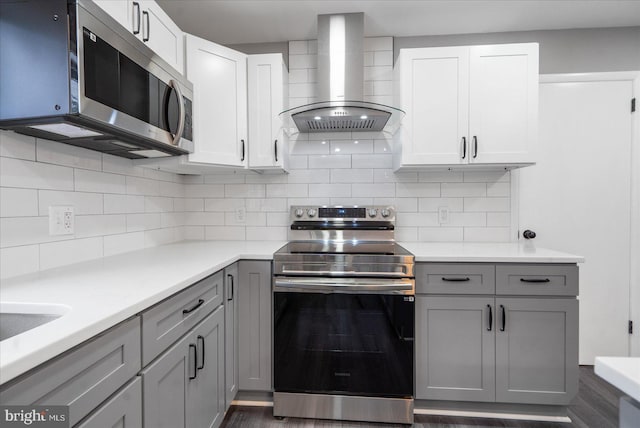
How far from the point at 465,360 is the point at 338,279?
83cm

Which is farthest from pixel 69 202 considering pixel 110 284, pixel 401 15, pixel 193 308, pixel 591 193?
pixel 591 193

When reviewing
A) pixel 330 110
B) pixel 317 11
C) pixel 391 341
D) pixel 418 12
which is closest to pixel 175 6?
pixel 317 11

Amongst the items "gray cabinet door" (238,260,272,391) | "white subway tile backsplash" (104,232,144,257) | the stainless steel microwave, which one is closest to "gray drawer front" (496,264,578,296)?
"gray cabinet door" (238,260,272,391)

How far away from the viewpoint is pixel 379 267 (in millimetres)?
1679

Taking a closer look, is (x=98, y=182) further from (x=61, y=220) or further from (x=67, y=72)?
(x=67, y=72)

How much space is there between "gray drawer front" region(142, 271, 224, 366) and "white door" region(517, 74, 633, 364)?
2.19 meters

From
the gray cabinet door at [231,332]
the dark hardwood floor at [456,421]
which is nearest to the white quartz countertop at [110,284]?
the gray cabinet door at [231,332]

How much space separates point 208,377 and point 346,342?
2.34 ft

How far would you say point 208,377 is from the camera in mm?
1396

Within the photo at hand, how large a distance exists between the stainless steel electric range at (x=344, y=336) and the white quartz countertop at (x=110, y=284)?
22cm

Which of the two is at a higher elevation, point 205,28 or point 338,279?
point 205,28

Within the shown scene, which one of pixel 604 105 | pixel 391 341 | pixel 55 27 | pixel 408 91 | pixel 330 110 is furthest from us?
pixel 604 105

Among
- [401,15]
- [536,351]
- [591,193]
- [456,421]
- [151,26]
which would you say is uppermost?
[401,15]

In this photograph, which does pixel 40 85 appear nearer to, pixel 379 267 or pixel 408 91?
pixel 379 267
